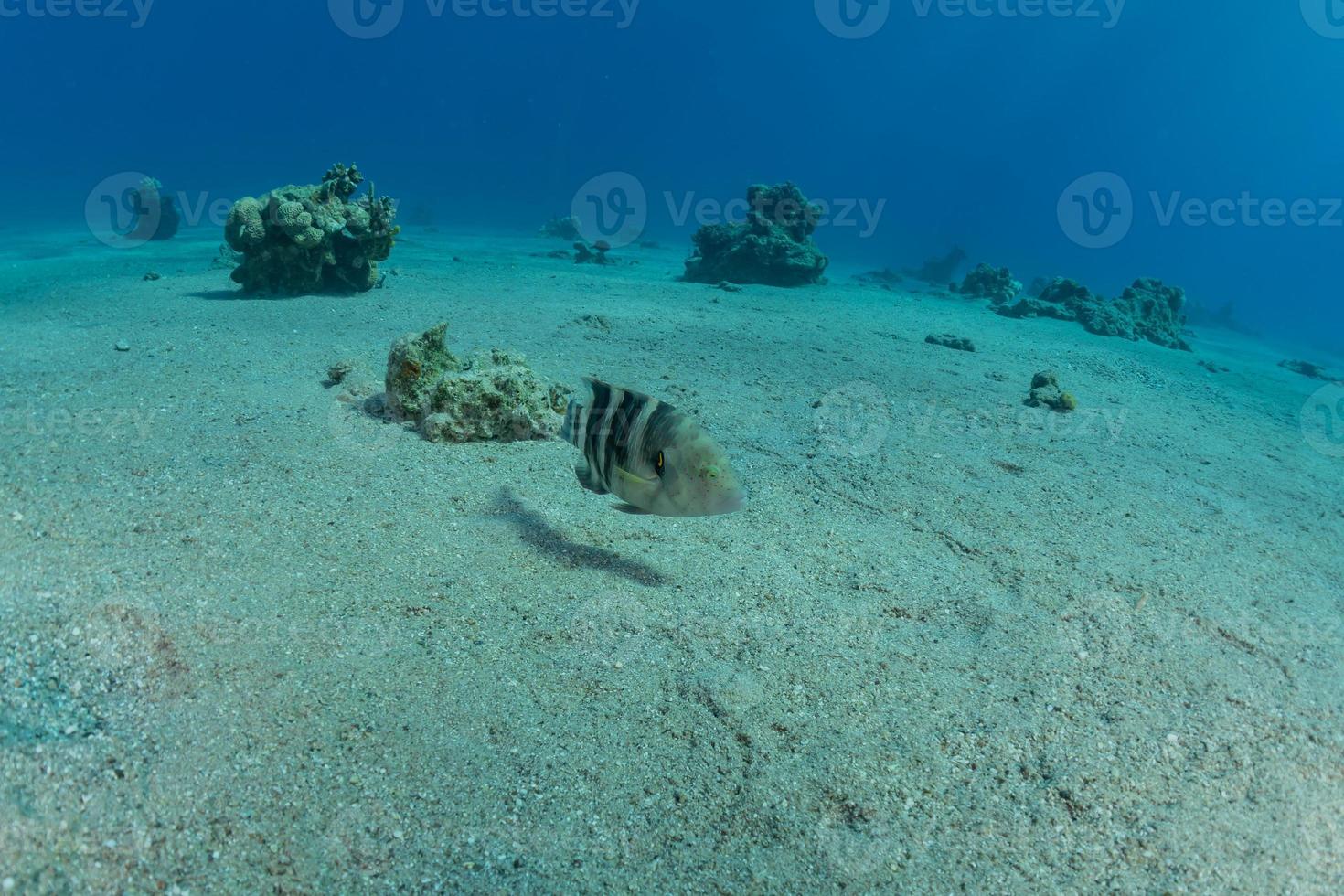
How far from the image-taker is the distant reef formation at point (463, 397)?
550 cm

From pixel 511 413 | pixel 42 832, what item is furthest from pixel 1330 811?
pixel 511 413

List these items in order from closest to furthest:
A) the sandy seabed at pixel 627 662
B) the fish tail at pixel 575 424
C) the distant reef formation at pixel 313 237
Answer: the sandy seabed at pixel 627 662, the fish tail at pixel 575 424, the distant reef formation at pixel 313 237

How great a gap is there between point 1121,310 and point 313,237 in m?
20.7

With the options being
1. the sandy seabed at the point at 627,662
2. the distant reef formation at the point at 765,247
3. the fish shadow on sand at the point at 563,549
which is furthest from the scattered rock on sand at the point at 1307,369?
the fish shadow on sand at the point at 563,549

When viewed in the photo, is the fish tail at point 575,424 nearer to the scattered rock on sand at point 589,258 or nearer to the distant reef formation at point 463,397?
the distant reef formation at point 463,397

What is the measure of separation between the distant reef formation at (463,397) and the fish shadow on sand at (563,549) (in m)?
1.18

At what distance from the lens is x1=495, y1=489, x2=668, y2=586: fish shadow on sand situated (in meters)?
3.93

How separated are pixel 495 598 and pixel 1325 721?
420 cm

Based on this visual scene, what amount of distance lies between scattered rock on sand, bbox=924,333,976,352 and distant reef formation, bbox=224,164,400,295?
10.1 meters

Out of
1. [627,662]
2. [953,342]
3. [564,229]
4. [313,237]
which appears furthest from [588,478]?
[564,229]

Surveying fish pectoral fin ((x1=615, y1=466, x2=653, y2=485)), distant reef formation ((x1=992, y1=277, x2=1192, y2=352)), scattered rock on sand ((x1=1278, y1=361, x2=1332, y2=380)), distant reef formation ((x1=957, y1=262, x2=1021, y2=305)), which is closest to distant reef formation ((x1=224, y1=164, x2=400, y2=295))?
fish pectoral fin ((x1=615, y1=466, x2=653, y2=485))

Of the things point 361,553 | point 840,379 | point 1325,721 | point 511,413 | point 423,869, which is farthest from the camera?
point 840,379

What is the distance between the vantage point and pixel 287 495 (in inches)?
167

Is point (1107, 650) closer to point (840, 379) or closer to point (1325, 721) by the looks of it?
point (1325, 721)
